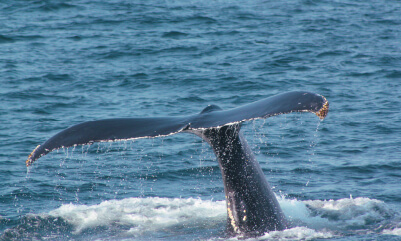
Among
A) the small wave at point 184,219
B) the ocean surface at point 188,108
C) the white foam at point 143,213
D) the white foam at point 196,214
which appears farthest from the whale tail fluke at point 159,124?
the white foam at point 143,213

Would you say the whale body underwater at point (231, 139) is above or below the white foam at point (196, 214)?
above

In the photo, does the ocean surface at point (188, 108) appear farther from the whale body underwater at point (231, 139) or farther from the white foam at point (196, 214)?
the whale body underwater at point (231, 139)

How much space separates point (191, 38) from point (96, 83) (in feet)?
19.6

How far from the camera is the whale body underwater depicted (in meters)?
5.76

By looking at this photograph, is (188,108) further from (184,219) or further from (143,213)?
(184,219)

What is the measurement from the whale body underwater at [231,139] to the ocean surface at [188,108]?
259 mm

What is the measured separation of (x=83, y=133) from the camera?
5.95m

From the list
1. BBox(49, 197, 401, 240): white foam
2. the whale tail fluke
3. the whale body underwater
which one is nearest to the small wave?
BBox(49, 197, 401, 240): white foam

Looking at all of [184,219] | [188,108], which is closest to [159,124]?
[184,219]

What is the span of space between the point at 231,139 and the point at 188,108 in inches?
317

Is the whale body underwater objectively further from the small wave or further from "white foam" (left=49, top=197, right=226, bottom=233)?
"white foam" (left=49, top=197, right=226, bottom=233)

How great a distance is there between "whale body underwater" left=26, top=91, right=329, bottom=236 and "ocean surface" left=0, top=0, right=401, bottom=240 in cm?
26

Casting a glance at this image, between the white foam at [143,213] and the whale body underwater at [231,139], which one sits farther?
the white foam at [143,213]

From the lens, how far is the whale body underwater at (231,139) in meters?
5.76
